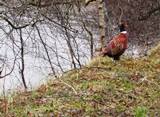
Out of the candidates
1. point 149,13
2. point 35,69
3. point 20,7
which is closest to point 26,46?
point 35,69

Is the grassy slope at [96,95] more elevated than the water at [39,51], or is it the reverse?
the water at [39,51]

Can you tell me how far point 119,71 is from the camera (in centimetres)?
773

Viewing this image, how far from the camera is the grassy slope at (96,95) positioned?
5.55m

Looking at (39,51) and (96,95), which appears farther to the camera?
(39,51)

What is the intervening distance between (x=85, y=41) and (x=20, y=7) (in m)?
7.76

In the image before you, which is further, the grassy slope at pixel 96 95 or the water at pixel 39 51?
the water at pixel 39 51

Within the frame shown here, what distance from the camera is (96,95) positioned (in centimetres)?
620

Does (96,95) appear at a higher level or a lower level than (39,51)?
lower

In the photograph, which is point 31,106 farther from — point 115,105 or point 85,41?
point 85,41

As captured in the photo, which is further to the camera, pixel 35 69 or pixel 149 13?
pixel 149 13

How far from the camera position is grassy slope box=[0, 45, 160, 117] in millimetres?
5555

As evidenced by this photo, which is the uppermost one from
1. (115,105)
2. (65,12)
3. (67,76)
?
(65,12)

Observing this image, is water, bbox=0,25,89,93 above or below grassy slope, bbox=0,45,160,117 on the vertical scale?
above

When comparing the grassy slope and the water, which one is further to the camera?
the water
